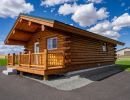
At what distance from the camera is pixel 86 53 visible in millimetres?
13906

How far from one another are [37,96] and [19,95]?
82cm

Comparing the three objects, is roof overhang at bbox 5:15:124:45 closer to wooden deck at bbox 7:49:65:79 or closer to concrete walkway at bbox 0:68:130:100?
wooden deck at bbox 7:49:65:79

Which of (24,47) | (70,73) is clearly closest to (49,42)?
(70,73)

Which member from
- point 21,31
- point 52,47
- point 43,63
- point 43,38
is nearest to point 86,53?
point 52,47

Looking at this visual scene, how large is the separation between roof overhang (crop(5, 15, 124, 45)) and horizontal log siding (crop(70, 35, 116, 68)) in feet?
2.37

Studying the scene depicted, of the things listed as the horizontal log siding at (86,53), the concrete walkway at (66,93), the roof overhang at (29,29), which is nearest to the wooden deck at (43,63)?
the horizontal log siding at (86,53)

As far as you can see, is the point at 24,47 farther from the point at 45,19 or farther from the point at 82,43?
the point at 45,19

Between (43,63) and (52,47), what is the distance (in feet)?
8.92

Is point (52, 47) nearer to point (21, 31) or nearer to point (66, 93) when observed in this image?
point (21, 31)

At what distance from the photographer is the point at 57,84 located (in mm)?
9383

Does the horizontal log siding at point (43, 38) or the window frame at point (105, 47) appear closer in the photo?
the horizontal log siding at point (43, 38)

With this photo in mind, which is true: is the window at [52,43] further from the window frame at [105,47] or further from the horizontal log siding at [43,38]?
the window frame at [105,47]

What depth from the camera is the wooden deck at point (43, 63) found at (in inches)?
394

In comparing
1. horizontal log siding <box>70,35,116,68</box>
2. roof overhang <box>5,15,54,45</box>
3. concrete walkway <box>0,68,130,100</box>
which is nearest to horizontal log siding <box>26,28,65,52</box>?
roof overhang <box>5,15,54,45</box>
